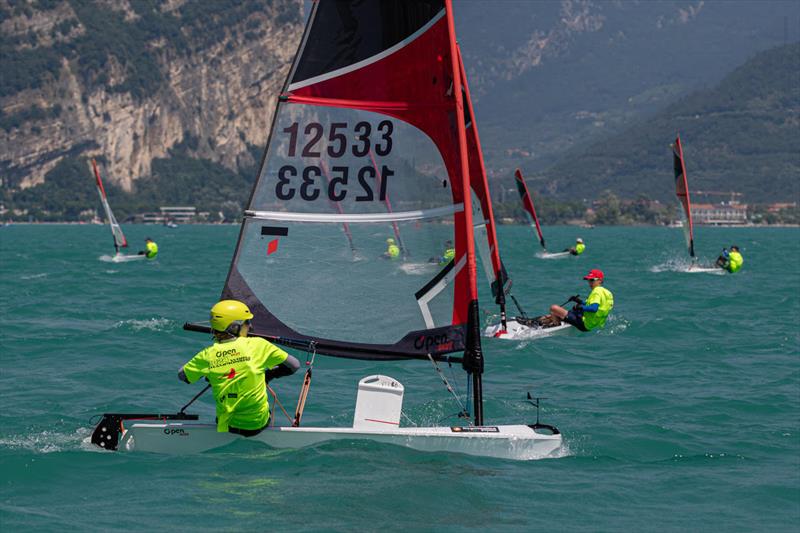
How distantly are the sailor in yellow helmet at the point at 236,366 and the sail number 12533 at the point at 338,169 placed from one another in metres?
1.76

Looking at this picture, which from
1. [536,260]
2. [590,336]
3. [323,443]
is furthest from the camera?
[536,260]

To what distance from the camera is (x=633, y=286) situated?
38969 mm

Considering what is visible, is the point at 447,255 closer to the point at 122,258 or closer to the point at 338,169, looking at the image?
the point at 338,169

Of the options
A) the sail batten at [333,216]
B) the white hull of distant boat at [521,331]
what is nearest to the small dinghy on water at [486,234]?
the white hull of distant boat at [521,331]

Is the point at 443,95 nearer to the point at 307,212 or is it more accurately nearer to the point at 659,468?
the point at 307,212

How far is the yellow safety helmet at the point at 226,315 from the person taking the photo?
419 inches

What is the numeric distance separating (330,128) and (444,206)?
5.03ft

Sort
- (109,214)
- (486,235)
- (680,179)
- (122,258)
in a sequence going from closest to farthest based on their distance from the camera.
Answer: (486,235) → (680,179) → (122,258) → (109,214)

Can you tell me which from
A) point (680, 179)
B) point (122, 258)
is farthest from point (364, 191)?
point (122, 258)

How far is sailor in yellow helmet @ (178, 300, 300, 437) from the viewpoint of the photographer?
1062cm

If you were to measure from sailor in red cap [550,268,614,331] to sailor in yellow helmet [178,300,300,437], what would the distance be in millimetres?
11873

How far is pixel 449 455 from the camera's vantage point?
11.4 m

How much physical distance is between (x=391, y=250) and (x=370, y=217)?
0.49 m

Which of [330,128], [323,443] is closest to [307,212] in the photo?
[330,128]
